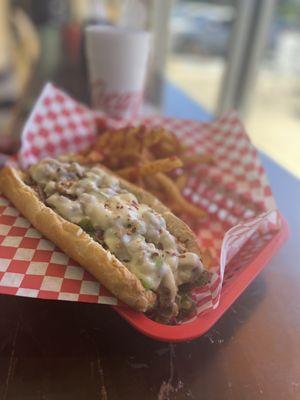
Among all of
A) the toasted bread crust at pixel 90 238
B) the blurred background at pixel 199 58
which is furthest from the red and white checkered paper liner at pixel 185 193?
the blurred background at pixel 199 58

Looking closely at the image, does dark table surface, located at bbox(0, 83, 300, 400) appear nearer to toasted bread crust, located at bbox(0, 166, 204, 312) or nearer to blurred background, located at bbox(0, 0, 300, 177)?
toasted bread crust, located at bbox(0, 166, 204, 312)

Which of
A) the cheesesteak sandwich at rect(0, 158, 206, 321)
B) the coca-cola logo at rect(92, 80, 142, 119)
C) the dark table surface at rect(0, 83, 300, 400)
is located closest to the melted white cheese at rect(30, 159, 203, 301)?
the cheesesteak sandwich at rect(0, 158, 206, 321)

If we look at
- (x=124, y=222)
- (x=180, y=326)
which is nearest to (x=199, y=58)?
(x=124, y=222)

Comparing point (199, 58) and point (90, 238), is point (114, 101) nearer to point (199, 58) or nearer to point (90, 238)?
point (90, 238)

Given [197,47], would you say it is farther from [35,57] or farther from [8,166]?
[8,166]

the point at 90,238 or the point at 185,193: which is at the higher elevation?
the point at 90,238

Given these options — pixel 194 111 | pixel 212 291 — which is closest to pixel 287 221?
pixel 212 291
